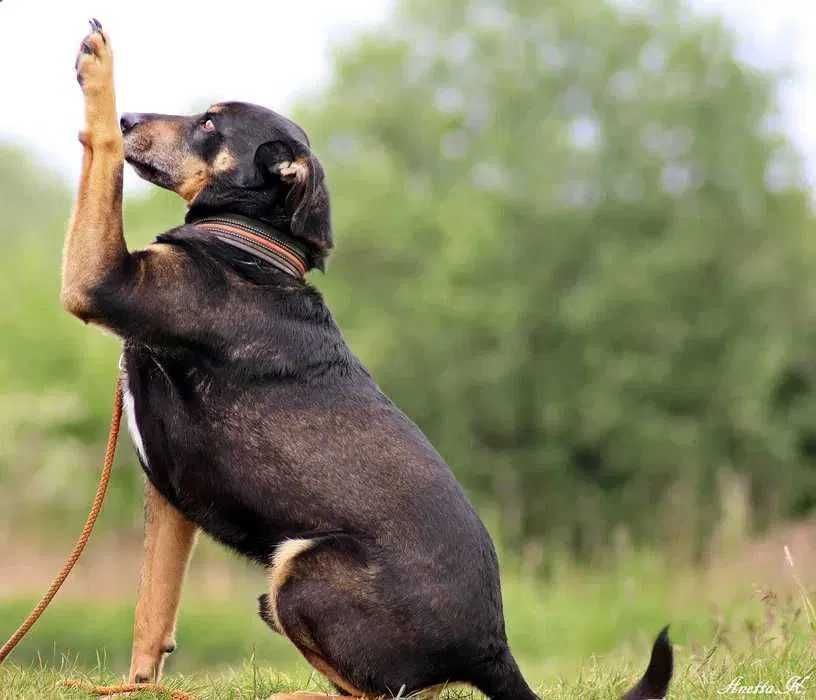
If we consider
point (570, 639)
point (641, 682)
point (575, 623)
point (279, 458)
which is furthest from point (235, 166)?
point (575, 623)

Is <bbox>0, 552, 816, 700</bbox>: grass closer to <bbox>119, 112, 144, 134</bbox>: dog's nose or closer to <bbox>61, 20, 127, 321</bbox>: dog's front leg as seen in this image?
<bbox>61, 20, 127, 321</bbox>: dog's front leg

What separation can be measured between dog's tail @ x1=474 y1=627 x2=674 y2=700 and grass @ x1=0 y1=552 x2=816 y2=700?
0.77 ft

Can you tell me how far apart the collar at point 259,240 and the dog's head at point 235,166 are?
66 millimetres

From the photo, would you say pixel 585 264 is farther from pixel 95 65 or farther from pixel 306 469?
pixel 95 65

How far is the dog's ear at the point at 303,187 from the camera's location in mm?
4934

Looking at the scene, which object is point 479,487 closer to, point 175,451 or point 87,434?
point 87,434

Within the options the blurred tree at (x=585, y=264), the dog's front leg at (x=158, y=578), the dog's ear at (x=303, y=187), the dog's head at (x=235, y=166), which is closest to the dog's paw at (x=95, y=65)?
the dog's head at (x=235, y=166)

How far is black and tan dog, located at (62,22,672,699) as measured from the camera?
4.37 metres

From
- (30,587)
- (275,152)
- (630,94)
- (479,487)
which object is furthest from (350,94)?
(275,152)

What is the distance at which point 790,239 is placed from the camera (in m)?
25.8

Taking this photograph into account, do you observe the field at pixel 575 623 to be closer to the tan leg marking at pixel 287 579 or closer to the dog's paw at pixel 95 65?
the tan leg marking at pixel 287 579

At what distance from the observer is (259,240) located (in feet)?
15.8

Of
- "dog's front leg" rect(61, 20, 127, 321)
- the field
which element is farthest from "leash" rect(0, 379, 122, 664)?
"dog's front leg" rect(61, 20, 127, 321)

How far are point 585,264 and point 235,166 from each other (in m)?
21.3
